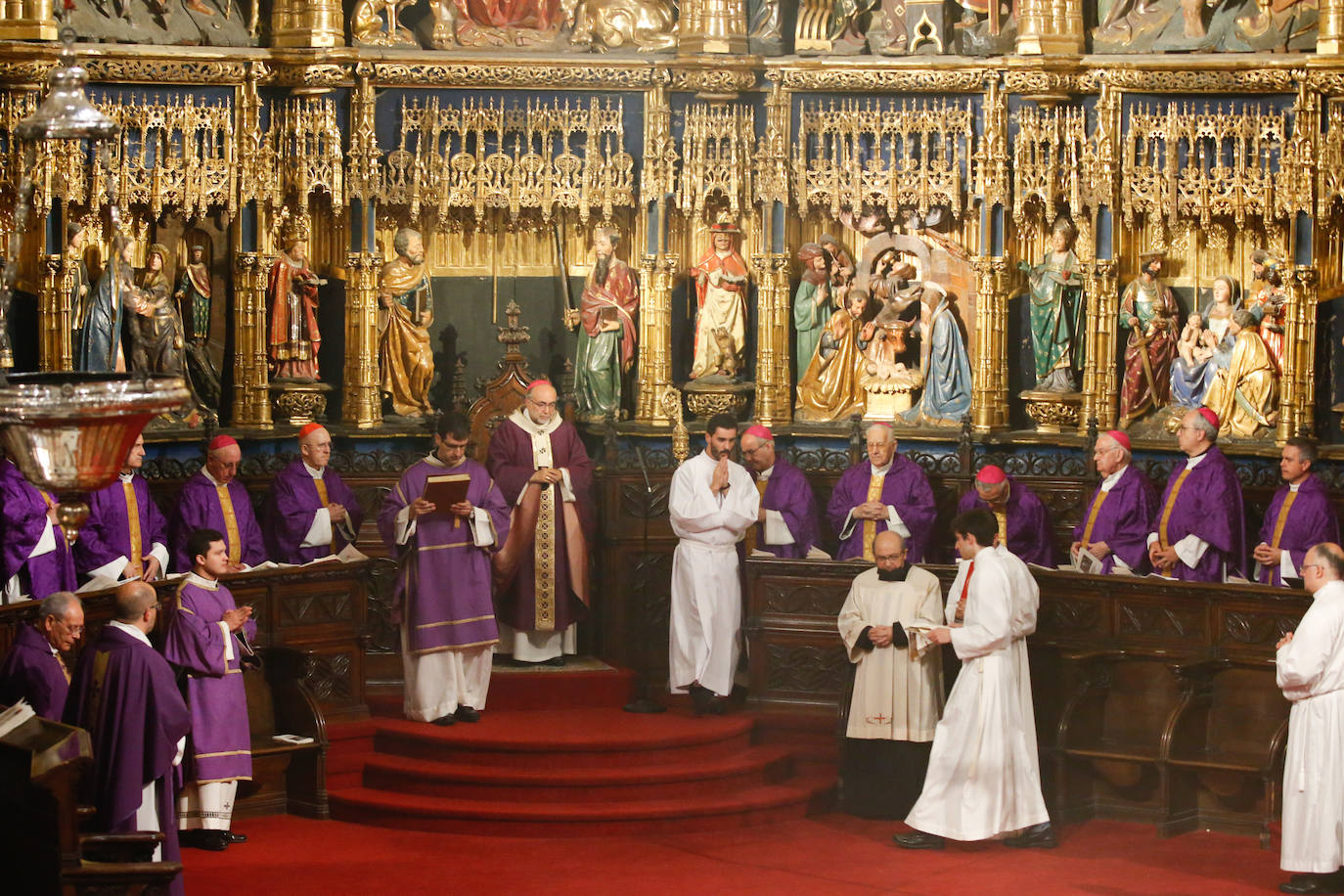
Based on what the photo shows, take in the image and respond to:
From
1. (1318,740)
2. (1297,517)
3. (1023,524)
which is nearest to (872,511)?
(1023,524)

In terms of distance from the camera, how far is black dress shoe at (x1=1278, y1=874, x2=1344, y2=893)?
34.4 feet

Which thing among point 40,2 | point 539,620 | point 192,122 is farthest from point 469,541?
point 40,2

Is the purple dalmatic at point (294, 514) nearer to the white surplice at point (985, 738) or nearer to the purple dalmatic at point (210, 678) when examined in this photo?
the purple dalmatic at point (210, 678)

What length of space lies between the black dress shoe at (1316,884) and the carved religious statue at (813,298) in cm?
539

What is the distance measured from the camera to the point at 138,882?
8.36 metres

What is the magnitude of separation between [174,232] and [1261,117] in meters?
7.09

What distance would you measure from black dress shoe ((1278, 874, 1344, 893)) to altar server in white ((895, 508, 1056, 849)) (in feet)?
4.29

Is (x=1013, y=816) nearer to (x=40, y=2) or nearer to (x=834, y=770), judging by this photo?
(x=834, y=770)

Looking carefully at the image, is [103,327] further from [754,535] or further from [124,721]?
[754,535]

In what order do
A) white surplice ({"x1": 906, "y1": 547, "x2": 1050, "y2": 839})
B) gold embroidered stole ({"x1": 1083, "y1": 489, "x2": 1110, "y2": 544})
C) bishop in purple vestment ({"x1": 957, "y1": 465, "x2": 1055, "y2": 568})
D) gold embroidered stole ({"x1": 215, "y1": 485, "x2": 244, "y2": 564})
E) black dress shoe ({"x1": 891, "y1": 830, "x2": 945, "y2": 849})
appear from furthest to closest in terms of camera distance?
bishop in purple vestment ({"x1": 957, "y1": 465, "x2": 1055, "y2": 568}) < gold embroidered stole ({"x1": 1083, "y1": 489, "x2": 1110, "y2": 544}) < gold embroidered stole ({"x1": 215, "y1": 485, "x2": 244, "y2": 564}) < black dress shoe ({"x1": 891, "y1": 830, "x2": 945, "y2": 849}) < white surplice ({"x1": 906, "y1": 547, "x2": 1050, "y2": 839})

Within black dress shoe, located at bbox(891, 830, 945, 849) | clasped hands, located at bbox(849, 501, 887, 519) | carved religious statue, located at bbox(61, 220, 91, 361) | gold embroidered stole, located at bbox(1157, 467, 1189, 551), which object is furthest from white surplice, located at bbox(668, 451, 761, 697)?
carved religious statue, located at bbox(61, 220, 91, 361)

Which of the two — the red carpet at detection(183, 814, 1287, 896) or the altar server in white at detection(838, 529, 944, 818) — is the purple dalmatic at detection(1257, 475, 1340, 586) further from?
the altar server in white at detection(838, 529, 944, 818)

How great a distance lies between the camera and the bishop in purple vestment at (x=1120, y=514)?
12.9 metres

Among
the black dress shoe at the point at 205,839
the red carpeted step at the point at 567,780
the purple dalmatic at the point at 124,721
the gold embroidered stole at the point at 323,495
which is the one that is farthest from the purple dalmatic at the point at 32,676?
the gold embroidered stole at the point at 323,495
